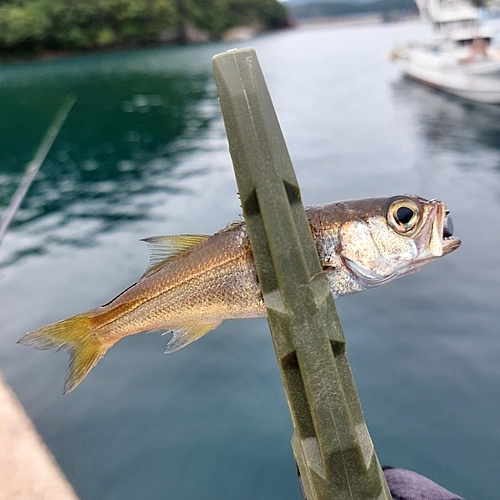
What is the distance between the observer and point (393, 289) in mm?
7504

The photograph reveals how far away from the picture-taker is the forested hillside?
2463 inches

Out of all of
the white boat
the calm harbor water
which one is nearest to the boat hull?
the white boat

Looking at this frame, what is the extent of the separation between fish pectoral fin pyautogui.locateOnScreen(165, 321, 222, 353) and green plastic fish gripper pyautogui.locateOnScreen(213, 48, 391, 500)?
0.60 meters

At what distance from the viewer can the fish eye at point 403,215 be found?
1862 mm

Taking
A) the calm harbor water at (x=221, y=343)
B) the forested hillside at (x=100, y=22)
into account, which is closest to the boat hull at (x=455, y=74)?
the calm harbor water at (x=221, y=343)

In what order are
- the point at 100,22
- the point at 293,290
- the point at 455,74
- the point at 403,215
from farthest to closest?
the point at 100,22 → the point at 455,74 → the point at 403,215 → the point at 293,290

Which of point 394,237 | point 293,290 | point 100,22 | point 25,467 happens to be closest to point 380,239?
point 394,237

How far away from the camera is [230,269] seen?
1.97 metres

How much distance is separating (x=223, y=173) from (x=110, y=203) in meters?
3.76

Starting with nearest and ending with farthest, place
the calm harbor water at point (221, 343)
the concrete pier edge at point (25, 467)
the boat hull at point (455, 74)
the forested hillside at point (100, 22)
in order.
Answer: the concrete pier edge at point (25, 467)
the calm harbor water at point (221, 343)
the boat hull at point (455, 74)
the forested hillside at point (100, 22)

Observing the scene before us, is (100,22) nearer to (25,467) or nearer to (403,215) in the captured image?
(25,467)

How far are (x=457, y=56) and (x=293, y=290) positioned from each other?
99.4ft

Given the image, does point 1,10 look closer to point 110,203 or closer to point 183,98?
point 183,98

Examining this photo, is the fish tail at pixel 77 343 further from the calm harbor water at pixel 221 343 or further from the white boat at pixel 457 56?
the white boat at pixel 457 56
